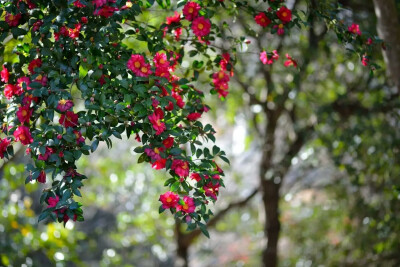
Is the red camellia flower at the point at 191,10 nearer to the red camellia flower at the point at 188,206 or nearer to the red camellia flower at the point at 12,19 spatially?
the red camellia flower at the point at 12,19

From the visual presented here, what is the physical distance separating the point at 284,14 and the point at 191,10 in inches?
13.3

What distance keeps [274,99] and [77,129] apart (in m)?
2.43

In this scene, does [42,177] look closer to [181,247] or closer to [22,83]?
[22,83]

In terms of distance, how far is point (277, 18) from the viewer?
84.0 inches

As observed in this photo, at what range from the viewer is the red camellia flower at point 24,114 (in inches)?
65.4

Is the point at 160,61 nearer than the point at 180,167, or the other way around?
the point at 180,167

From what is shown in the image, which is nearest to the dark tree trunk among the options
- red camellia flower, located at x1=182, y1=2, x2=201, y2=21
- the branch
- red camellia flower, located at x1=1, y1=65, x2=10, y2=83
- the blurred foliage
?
the branch

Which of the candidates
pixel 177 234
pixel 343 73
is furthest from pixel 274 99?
pixel 177 234

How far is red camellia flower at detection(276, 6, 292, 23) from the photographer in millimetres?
2090

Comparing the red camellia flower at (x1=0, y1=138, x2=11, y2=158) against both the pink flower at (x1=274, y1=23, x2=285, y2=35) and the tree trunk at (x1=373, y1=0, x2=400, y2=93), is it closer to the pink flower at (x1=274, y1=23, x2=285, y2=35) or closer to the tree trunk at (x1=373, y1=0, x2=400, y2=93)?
the pink flower at (x1=274, y1=23, x2=285, y2=35)

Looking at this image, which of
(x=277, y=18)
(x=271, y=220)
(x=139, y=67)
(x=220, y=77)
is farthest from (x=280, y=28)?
(x=271, y=220)

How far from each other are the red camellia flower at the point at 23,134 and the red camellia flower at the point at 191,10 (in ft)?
2.16

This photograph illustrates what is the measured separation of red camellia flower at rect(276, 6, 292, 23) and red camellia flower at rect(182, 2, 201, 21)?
0.30 m

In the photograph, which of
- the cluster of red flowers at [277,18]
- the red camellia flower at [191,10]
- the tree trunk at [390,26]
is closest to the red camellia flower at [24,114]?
the red camellia flower at [191,10]
